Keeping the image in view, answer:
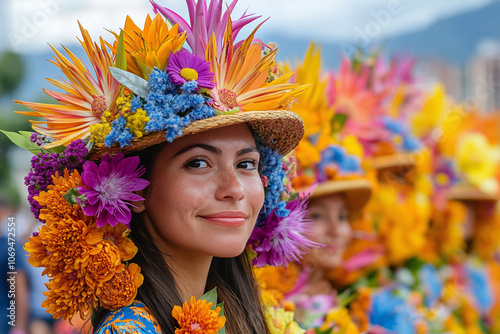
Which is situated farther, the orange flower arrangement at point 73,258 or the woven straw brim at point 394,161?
the woven straw brim at point 394,161

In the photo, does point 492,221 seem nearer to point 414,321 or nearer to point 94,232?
point 414,321

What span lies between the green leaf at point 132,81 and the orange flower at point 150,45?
4cm

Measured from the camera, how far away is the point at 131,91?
5.30ft

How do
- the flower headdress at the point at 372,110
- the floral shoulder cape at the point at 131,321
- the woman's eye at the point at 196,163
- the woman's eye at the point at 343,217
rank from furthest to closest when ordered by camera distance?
the flower headdress at the point at 372,110, the woman's eye at the point at 343,217, the woman's eye at the point at 196,163, the floral shoulder cape at the point at 131,321

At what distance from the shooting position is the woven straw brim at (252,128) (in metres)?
1.56

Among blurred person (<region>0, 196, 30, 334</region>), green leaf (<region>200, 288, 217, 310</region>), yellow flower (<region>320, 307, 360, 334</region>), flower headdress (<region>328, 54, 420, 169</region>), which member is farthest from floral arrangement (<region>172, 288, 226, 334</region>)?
blurred person (<region>0, 196, 30, 334</region>)

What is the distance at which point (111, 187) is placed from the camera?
1.57 metres

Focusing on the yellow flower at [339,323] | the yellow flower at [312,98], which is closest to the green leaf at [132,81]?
the yellow flower at [312,98]

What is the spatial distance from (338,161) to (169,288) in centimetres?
173

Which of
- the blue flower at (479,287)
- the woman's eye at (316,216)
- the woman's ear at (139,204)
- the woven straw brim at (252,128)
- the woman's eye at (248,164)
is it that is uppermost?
the woven straw brim at (252,128)

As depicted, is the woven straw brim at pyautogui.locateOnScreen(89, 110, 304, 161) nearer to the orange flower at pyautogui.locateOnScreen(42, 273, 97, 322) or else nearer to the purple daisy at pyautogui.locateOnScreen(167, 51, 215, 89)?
the purple daisy at pyautogui.locateOnScreen(167, 51, 215, 89)

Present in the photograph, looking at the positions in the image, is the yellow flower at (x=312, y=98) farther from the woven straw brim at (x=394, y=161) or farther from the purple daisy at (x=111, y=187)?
the purple daisy at (x=111, y=187)

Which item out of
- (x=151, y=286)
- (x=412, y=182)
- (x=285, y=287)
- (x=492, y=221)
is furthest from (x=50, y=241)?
(x=492, y=221)

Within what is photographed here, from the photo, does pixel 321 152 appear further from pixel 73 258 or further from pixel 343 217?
pixel 73 258
